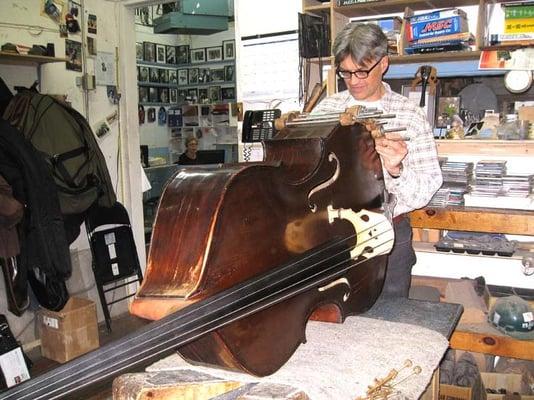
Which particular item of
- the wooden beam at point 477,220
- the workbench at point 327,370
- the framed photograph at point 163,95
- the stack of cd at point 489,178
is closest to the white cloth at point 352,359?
the workbench at point 327,370

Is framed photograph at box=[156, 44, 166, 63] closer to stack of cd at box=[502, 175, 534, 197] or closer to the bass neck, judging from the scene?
stack of cd at box=[502, 175, 534, 197]

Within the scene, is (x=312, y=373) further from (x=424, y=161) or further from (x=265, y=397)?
(x=424, y=161)

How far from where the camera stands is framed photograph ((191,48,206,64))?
6.64 metres

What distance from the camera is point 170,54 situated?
665cm

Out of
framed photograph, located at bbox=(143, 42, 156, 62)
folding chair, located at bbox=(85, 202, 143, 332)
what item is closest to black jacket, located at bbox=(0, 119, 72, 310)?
folding chair, located at bbox=(85, 202, 143, 332)

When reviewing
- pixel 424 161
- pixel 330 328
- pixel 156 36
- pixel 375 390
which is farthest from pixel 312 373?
pixel 156 36

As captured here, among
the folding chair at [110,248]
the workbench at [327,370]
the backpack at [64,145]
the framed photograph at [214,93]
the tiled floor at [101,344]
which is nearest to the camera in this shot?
the workbench at [327,370]

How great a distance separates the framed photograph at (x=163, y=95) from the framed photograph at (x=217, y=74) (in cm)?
59

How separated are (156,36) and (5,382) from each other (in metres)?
4.72

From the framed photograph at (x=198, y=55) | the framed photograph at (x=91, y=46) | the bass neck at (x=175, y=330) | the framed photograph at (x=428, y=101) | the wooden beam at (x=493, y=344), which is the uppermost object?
the framed photograph at (x=198, y=55)

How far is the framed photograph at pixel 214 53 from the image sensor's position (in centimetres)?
655

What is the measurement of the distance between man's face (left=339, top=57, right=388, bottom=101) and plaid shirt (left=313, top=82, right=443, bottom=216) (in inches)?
1.4

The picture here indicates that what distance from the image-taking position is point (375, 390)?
1075mm

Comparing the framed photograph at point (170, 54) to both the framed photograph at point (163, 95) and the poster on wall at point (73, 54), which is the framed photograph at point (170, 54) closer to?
the framed photograph at point (163, 95)
